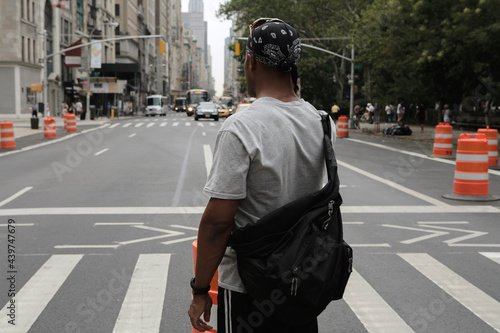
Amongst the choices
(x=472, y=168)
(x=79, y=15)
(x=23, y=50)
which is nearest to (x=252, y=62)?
(x=472, y=168)

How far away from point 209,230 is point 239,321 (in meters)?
0.42

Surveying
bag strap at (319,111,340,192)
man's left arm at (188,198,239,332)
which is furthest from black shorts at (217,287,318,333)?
bag strap at (319,111,340,192)

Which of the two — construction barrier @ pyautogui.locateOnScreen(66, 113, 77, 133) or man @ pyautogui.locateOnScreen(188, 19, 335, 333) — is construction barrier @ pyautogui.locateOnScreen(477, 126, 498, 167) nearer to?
man @ pyautogui.locateOnScreen(188, 19, 335, 333)

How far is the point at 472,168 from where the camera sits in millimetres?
→ 11273

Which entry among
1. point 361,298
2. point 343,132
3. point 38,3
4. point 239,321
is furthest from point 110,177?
point 38,3

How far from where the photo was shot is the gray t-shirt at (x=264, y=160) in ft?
7.79

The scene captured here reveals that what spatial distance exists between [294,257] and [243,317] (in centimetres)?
39

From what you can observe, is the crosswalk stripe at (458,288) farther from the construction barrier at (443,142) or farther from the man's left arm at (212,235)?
the construction barrier at (443,142)

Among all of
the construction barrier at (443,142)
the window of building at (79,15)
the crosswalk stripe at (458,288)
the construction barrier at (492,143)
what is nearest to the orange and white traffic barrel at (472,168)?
the crosswalk stripe at (458,288)

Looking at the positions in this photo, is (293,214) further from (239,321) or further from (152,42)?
(152,42)

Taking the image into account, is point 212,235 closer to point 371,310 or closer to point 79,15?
point 371,310

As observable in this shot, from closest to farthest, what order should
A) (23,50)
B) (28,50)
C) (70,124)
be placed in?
(70,124) → (23,50) → (28,50)

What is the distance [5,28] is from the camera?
51.9 metres

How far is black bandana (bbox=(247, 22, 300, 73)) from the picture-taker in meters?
2.52
